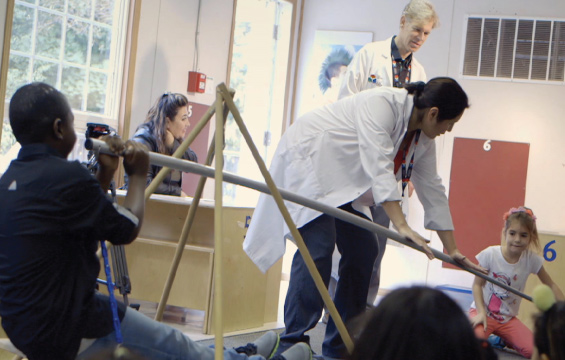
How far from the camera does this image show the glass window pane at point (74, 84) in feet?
15.1

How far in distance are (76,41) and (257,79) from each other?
6.47ft

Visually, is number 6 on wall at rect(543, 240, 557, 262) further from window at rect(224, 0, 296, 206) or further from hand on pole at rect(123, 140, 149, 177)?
hand on pole at rect(123, 140, 149, 177)

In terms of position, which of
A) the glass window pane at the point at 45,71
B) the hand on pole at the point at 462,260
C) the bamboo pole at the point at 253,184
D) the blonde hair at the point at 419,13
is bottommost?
the hand on pole at the point at 462,260

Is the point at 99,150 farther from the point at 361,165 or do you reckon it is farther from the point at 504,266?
the point at 504,266

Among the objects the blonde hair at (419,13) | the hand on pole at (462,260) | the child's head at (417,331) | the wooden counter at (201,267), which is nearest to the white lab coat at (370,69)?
the blonde hair at (419,13)

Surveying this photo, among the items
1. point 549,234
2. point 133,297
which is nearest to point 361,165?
point 133,297

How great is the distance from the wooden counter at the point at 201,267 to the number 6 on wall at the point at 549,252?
175cm

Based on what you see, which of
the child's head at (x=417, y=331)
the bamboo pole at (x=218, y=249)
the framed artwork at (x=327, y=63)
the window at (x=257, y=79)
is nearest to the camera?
the child's head at (x=417, y=331)

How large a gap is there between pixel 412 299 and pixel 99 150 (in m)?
0.93

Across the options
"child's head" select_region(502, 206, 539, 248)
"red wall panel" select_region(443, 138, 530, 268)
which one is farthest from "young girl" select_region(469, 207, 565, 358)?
"red wall panel" select_region(443, 138, 530, 268)

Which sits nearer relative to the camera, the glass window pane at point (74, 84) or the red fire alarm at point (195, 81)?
the glass window pane at point (74, 84)

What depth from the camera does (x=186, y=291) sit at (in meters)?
3.86

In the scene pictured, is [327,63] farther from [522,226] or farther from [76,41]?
[522,226]

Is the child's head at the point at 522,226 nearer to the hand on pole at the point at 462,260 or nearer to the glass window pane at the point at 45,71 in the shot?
the hand on pole at the point at 462,260
